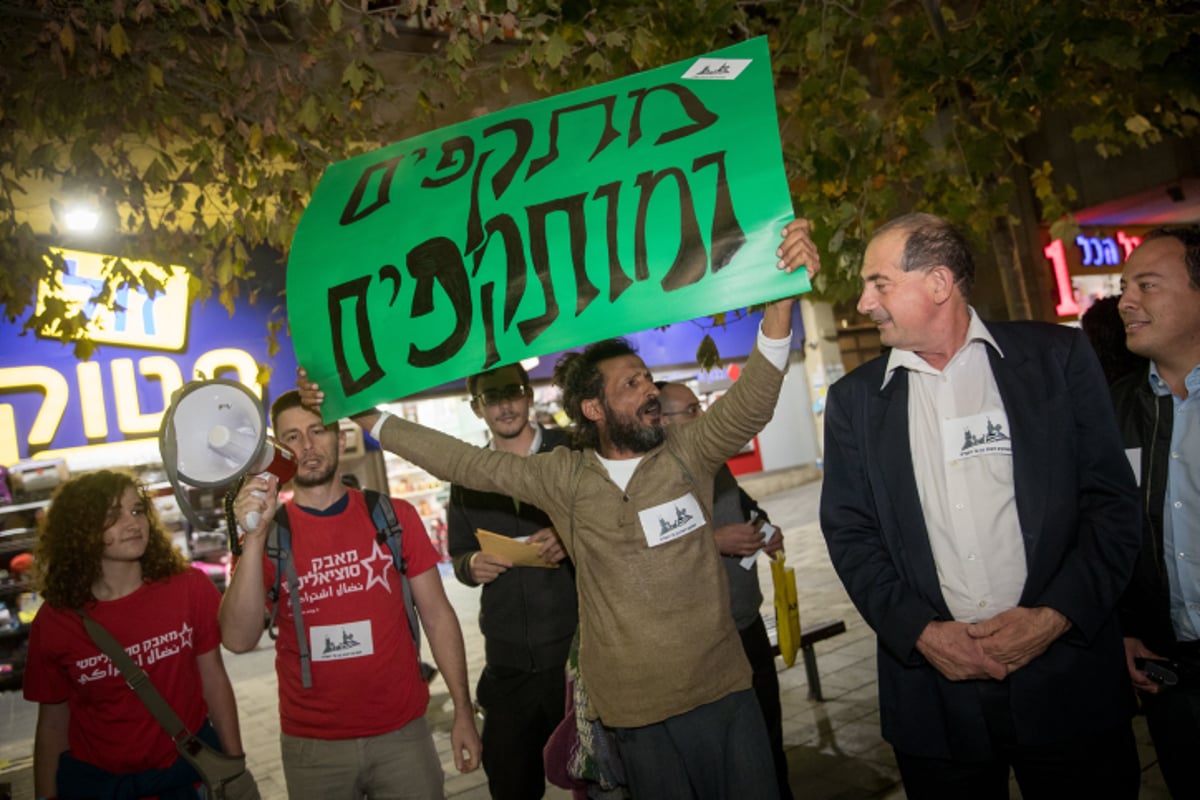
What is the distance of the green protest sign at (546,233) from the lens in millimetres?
2299

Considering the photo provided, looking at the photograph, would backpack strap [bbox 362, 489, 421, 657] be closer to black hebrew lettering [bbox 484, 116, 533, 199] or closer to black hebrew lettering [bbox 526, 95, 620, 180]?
black hebrew lettering [bbox 484, 116, 533, 199]

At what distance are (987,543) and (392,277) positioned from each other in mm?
2012

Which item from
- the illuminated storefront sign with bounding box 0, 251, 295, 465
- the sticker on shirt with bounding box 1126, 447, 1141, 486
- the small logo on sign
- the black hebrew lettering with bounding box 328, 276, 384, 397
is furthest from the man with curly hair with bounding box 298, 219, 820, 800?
the illuminated storefront sign with bounding box 0, 251, 295, 465

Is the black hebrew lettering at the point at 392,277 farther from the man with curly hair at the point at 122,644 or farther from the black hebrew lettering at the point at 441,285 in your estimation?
the man with curly hair at the point at 122,644

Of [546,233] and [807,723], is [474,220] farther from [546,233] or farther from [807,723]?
[807,723]

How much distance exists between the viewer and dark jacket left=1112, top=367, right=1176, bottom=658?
240cm

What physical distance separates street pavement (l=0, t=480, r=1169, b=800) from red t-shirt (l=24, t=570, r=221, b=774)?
1.17 meters

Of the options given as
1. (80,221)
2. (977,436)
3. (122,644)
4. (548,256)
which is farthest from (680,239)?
(80,221)

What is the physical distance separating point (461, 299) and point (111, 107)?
378cm

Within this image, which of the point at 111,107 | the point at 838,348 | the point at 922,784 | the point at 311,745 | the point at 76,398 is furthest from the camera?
the point at 838,348

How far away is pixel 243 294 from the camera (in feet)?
34.5

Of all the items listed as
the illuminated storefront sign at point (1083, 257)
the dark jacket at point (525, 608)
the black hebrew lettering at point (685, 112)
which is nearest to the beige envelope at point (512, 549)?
the dark jacket at point (525, 608)

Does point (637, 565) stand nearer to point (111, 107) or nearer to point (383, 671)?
point (383, 671)

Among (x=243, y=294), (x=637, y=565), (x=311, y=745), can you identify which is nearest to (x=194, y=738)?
(x=311, y=745)
